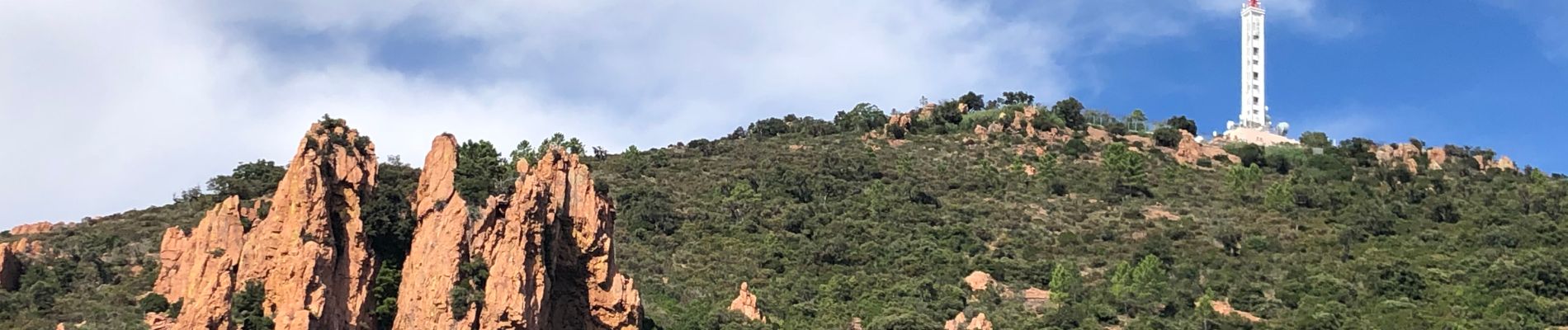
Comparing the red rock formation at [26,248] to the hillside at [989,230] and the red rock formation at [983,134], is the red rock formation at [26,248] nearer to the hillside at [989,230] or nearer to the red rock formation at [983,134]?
the hillside at [989,230]

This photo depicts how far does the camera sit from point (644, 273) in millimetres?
75875

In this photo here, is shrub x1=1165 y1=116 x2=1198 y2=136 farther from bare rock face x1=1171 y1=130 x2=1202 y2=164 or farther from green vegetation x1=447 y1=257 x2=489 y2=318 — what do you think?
green vegetation x1=447 y1=257 x2=489 y2=318

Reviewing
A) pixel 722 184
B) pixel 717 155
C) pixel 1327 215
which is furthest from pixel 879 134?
pixel 1327 215

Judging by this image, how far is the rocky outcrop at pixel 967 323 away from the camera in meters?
67.3

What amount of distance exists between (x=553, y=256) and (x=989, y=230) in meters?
42.1

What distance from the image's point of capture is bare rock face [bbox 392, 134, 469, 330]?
42.4m

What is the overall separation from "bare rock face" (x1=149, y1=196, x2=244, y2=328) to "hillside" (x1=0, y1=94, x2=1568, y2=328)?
0.92m

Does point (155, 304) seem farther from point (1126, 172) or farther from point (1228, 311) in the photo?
point (1126, 172)

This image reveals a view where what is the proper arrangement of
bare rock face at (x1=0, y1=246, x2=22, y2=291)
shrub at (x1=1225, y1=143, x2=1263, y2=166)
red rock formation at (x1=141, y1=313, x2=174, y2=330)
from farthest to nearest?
1. shrub at (x1=1225, y1=143, x2=1263, y2=166)
2. bare rock face at (x1=0, y1=246, x2=22, y2=291)
3. red rock formation at (x1=141, y1=313, x2=174, y2=330)

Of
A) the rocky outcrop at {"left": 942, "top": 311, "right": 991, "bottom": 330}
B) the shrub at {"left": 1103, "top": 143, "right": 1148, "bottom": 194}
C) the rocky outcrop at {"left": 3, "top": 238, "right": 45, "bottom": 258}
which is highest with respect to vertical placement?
the shrub at {"left": 1103, "top": 143, "right": 1148, "bottom": 194}

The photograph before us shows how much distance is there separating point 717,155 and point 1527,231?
1557 inches

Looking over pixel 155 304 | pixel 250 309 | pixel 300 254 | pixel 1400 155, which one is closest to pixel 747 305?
pixel 155 304

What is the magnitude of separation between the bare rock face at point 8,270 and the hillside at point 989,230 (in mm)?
150

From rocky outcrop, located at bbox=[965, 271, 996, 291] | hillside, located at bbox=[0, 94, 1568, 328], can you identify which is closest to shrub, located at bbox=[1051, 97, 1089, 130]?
hillside, located at bbox=[0, 94, 1568, 328]
